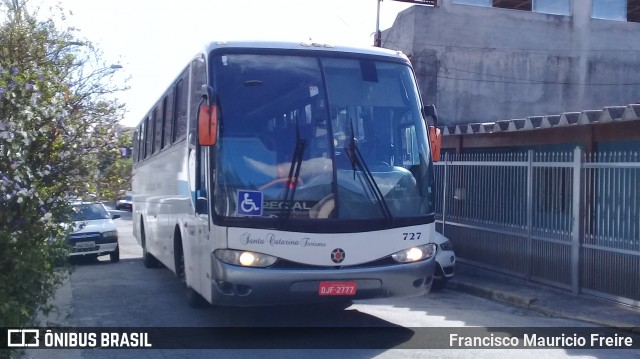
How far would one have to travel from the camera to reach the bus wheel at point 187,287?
10445 mm

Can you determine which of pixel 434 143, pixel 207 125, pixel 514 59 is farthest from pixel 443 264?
pixel 514 59

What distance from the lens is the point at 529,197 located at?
1349cm

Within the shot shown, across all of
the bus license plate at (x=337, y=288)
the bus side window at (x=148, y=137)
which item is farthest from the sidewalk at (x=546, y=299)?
the bus side window at (x=148, y=137)

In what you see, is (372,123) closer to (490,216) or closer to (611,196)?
(611,196)

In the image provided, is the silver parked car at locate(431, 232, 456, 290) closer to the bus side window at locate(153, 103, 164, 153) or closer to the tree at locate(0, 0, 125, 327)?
the bus side window at locate(153, 103, 164, 153)

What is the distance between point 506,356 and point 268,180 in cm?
323

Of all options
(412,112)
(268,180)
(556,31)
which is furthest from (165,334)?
(556,31)

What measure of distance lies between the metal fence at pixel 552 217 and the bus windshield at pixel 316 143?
4213 millimetres

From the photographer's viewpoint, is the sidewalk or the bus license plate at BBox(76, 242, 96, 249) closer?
the sidewalk

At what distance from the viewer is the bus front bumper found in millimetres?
7949

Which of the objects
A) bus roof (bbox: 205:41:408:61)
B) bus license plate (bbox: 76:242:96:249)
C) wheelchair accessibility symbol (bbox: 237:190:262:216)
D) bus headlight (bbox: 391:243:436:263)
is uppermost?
bus roof (bbox: 205:41:408:61)

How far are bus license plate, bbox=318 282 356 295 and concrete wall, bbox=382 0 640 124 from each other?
1706cm

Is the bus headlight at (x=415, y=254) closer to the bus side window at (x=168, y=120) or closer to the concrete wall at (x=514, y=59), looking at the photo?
the bus side window at (x=168, y=120)

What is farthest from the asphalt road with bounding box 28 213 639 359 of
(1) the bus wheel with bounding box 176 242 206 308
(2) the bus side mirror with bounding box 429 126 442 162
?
(2) the bus side mirror with bounding box 429 126 442 162
